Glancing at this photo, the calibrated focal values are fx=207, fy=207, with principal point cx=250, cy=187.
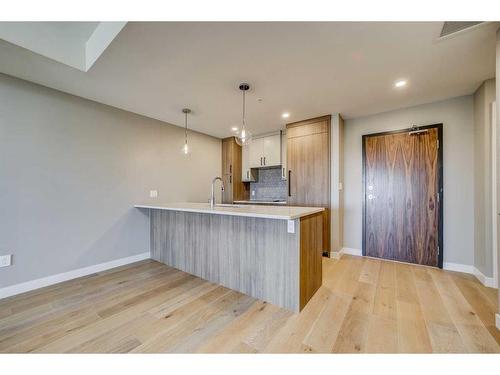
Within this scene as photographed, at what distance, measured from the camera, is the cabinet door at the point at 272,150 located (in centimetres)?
430

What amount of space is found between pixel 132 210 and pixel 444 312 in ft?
12.9

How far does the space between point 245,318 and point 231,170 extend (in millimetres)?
3411

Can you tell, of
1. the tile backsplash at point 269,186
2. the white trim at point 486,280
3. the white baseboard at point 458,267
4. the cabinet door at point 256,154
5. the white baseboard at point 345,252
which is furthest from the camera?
the tile backsplash at point 269,186

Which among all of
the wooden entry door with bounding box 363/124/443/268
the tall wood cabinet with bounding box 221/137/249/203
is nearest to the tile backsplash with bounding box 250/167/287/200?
the tall wood cabinet with bounding box 221/137/249/203

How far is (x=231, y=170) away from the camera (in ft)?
15.8

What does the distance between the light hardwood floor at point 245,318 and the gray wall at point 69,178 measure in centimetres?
53

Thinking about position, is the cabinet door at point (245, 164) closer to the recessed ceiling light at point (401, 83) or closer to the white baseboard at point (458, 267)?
the recessed ceiling light at point (401, 83)

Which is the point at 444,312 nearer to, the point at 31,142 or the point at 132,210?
the point at 132,210

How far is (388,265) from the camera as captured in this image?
3031 mm

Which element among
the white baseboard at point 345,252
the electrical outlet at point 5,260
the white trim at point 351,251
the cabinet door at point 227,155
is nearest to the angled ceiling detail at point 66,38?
the electrical outlet at point 5,260

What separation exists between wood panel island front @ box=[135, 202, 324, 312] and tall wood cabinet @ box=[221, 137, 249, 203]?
2011mm

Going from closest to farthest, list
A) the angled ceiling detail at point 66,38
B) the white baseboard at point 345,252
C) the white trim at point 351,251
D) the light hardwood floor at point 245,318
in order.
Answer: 1. the light hardwood floor at point 245,318
2. the angled ceiling detail at point 66,38
3. the white baseboard at point 345,252
4. the white trim at point 351,251

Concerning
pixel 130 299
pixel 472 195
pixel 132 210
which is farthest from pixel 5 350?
pixel 472 195

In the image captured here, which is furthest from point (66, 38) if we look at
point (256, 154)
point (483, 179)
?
point (483, 179)
